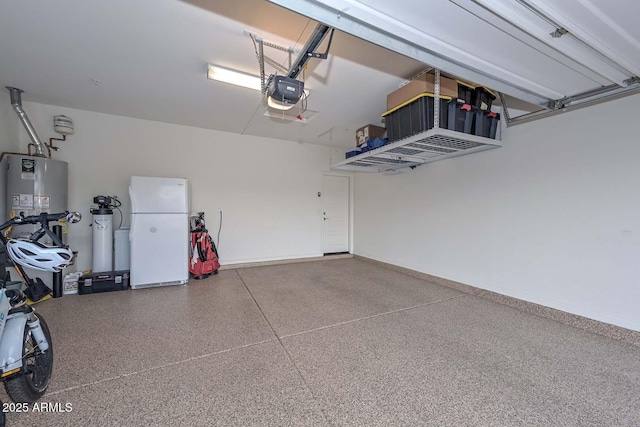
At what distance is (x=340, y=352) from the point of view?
6.94 feet

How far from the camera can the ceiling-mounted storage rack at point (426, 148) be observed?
8.67 ft

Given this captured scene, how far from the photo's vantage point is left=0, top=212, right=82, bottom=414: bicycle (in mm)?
1418

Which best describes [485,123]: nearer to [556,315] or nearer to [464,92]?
[464,92]

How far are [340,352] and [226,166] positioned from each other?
13.6ft

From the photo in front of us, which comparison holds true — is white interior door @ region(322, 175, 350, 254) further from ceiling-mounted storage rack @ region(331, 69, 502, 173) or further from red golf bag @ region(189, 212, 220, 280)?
red golf bag @ region(189, 212, 220, 280)

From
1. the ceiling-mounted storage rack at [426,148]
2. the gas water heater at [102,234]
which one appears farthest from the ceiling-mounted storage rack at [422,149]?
the gas water heater at [102,234]

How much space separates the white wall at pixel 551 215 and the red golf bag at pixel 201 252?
3.78m

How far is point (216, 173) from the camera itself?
16.1ft

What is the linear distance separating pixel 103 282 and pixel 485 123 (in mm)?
5591

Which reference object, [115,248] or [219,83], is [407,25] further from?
[115,248]

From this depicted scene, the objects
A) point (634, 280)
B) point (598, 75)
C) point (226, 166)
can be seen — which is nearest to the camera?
point (598, 75)

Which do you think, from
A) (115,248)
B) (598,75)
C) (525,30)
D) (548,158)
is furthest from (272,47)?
(115,248)

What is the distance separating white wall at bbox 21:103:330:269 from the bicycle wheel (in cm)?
295

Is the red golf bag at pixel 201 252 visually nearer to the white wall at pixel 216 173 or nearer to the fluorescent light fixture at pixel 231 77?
the white wall at pixel 216 173
